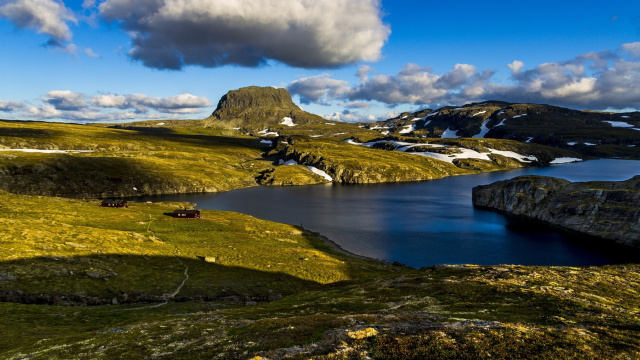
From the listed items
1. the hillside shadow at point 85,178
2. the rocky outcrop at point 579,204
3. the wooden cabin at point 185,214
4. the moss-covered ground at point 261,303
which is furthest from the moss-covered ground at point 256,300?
the hillside shadow at point 85,178

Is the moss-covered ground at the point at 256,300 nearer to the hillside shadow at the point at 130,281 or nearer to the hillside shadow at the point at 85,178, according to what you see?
the hillside shadow at the point at 130,281

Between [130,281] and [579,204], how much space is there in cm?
13670

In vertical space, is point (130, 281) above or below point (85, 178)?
below

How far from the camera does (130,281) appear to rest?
146 ft

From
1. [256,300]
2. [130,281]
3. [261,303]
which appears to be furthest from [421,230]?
[130,281]

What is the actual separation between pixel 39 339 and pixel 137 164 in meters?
200

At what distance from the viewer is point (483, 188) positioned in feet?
537

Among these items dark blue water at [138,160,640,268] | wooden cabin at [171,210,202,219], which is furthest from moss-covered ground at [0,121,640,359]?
dark blue water at [138,160,640,268]

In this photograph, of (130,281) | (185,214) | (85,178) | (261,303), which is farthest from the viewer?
(85,178)

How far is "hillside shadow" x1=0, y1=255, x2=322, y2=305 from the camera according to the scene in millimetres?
38000

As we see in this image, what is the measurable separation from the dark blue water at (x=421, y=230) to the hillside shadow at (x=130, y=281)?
42305mm

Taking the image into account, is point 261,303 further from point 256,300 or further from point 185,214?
point 185,214

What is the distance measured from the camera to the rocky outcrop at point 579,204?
96.1 metres

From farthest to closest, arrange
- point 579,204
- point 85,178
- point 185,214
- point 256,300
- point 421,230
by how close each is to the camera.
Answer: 1. point 85,178
2. point 579,204
3. point 421,230
4. point 185,214
5. point 256,300
